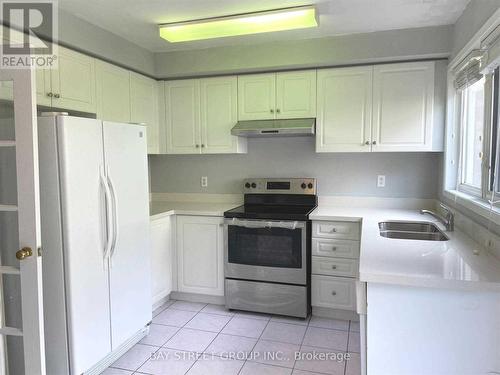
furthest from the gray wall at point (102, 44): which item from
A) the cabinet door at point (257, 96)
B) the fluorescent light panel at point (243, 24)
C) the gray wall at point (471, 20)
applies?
the gray wall at point (471, 20)

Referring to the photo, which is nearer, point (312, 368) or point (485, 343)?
point (485, 343)

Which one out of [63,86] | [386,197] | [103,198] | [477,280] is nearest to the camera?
[477,280]

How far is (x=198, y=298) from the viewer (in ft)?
11.3

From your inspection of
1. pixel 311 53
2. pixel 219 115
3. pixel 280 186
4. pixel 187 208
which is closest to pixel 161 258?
pixel 187 208

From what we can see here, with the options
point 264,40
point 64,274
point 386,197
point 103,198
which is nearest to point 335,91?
point 264,40

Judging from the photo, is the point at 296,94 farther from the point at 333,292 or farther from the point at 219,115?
the point at 333,292

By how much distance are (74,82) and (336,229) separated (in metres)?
2.23

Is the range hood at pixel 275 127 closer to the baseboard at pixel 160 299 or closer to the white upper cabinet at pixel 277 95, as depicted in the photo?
the white upper cabinet at pixel 277 95

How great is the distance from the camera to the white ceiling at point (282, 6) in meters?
2.38

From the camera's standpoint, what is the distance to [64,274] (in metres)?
2.07

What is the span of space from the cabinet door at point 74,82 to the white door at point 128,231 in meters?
0.45

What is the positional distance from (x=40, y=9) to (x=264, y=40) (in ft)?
5.41

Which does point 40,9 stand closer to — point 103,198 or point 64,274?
point 103,198

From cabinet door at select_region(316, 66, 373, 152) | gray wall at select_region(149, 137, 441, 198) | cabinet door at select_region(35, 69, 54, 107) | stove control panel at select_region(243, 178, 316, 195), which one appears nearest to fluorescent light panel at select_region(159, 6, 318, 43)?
cabinet door at select_region(316, 66, 373, 152)
